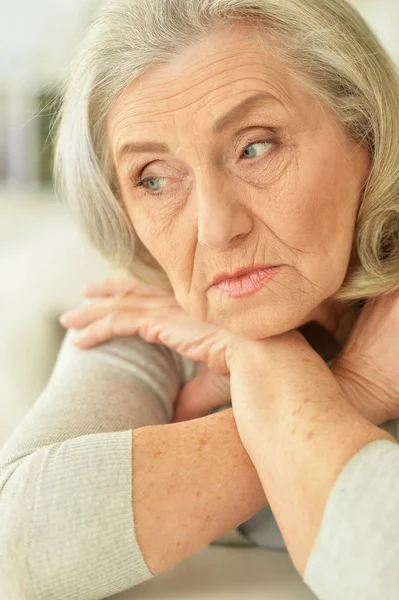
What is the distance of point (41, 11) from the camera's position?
3.98 metres

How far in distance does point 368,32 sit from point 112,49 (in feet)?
1.38

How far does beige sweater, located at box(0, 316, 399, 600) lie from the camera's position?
860 mm

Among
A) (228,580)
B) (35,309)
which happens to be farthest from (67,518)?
(35,309)

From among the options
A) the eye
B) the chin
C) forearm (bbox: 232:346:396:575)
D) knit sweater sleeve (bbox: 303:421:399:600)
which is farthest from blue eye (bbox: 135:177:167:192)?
knit sweater sleeve (bbox: 303:421:399:600)

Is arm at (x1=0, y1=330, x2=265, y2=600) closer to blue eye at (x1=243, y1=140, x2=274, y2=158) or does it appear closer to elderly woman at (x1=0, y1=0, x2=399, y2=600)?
elderly woman at (x1=0, y1=0, x2=399, y2=600)

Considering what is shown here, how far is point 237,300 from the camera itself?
46.0 inches

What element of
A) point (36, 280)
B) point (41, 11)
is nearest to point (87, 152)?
point (36, 280)

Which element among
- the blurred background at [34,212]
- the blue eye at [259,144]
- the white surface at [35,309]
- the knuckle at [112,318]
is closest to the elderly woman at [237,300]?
the blue eye at [259,144]

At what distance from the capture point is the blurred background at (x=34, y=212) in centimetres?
195

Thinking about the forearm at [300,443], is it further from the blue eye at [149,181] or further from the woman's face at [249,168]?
the blue eye at [149,181]

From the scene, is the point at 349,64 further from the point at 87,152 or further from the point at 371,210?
the point at 87,152

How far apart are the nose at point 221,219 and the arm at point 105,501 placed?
27 centimetres

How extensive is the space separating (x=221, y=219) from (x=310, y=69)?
0.91 feet

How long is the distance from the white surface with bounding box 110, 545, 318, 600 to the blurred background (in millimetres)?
→ 728
